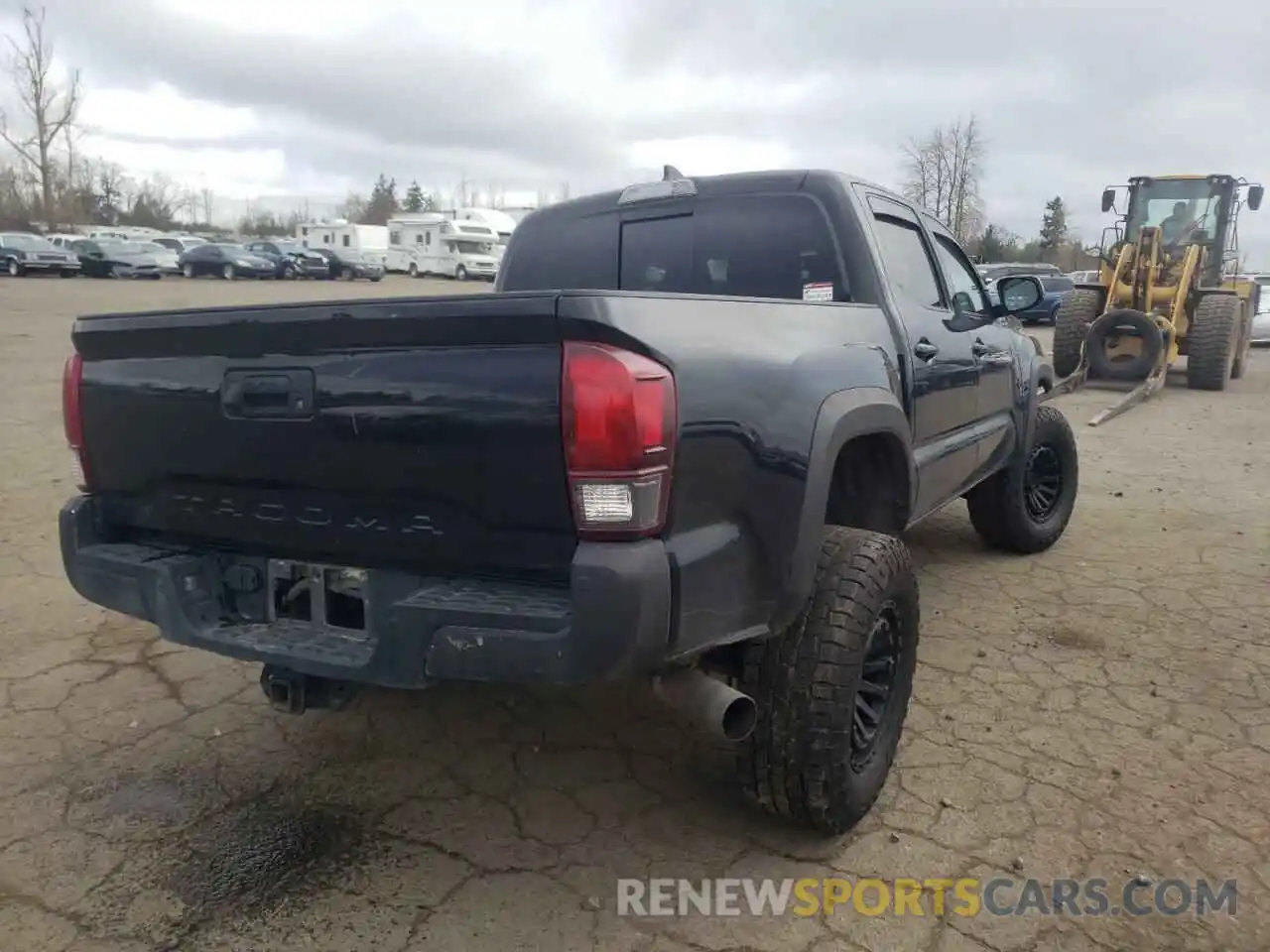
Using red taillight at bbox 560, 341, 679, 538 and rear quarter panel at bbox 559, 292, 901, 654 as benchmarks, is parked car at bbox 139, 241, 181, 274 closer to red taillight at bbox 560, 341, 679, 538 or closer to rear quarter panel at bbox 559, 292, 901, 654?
rear quarter panel at bbox 559, 292, 901, 654

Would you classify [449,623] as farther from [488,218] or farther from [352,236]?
[352,236]

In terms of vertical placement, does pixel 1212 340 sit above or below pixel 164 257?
below

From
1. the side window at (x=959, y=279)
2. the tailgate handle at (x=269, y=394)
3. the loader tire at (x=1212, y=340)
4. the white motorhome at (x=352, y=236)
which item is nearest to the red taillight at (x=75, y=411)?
the tailgate handle at (x=269, y=394)

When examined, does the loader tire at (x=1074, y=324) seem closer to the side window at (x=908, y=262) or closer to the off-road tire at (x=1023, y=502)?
the off-road tire at (x=1023, y=502)

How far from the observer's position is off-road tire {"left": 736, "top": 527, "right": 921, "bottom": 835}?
252 cm

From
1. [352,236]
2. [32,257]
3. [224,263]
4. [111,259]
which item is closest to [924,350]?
[224,263]

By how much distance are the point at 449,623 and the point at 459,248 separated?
43601mm

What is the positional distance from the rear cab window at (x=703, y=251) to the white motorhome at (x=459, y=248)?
131 ft

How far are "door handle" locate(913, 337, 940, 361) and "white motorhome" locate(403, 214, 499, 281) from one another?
134 feet

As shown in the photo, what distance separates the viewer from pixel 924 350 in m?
3.52

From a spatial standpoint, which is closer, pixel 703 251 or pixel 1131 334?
Answer: pixel 703 251

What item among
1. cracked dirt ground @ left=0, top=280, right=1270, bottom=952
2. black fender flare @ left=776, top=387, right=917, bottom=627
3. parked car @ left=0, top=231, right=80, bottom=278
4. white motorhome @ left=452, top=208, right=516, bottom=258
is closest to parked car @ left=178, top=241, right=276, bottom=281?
parked car @ left=0, top=231, right=80, bottom=278

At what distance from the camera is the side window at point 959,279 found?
4.27 metres

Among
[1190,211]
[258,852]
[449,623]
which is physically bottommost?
[258,852]
